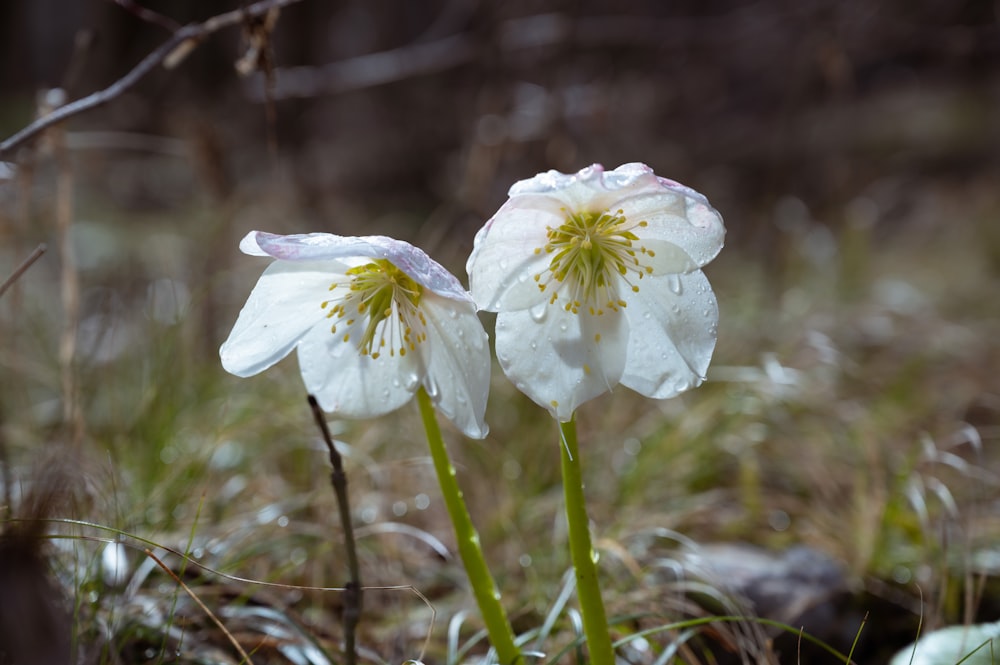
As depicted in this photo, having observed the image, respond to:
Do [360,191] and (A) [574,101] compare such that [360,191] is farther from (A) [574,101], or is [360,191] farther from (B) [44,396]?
(B) [44,396]

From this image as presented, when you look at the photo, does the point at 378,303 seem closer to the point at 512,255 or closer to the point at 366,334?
the point at 366,334

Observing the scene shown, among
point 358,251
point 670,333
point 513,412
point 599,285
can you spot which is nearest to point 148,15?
point 358,251

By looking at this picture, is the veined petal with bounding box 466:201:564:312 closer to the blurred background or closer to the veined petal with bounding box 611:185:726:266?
the veined petal with bounding box 611:185:726:266

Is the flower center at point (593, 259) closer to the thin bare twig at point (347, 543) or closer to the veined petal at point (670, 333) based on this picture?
the veined petal at point (670, 333)

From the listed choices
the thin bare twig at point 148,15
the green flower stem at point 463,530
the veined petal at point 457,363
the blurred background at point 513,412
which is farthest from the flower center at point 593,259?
the thin bare twig at point 148,15

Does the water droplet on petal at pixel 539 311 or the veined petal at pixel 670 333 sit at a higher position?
the water droplet on petal at pixel 539 311

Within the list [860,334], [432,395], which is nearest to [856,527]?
[432,395]
